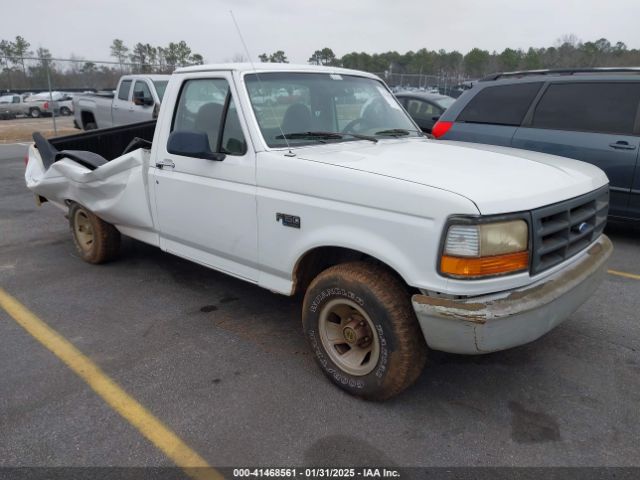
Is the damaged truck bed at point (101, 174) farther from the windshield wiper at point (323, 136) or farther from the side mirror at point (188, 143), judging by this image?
the windshield wiper at point (323, 136)

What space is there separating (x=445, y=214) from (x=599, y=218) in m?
1.46

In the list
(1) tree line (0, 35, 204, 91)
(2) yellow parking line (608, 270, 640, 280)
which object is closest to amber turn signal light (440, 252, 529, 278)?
(2) yellow parking line (608, 270, 640, 280)

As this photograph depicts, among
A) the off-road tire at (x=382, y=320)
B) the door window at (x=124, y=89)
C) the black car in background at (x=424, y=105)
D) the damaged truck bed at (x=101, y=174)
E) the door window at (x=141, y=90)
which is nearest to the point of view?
the off-road tire at (x=382, y=320)

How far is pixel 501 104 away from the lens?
6551mm

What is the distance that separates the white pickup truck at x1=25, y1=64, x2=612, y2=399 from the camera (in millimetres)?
2520

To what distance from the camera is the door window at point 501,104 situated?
6.36 meters

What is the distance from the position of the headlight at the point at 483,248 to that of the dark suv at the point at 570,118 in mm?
3931

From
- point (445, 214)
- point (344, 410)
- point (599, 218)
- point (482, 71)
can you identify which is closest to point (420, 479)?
point (344, 410)

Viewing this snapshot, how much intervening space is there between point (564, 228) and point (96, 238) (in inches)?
169

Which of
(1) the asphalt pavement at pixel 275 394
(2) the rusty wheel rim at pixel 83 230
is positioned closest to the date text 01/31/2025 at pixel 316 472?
(1) the asphalt pavement at pixel 275 394

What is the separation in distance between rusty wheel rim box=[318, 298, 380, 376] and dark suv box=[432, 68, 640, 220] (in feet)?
13.4

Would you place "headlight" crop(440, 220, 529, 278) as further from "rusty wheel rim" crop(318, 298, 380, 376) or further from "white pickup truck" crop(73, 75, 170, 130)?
"white pickup truck" crop(73, 75, 170, 130)

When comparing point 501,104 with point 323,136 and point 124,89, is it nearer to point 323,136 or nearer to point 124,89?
point 323,136

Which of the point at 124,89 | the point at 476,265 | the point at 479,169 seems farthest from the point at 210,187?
the point at 124,89
